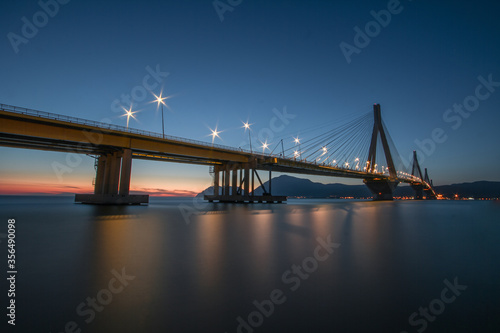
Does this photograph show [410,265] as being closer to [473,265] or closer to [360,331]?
[473,265]

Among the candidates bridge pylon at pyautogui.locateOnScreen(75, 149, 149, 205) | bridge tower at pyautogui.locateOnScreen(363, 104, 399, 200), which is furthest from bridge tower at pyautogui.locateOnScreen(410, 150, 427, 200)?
bridge pylon at pyautogui.locateOnScreen(75, 149, 149, 205)

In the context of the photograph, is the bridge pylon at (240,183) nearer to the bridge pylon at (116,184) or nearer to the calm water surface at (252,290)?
the bridge pylon at (116,184)

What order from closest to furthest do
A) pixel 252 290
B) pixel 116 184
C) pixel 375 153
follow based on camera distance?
pixel 252 290 → pixel 116 184 → pixel 375 153

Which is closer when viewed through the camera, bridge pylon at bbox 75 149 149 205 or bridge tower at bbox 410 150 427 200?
bridge pylon at bbox 75 149 149 205

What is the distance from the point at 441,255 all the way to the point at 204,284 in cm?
782

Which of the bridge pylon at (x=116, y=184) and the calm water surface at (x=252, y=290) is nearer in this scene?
the calm water surface at (x=252, y=290)

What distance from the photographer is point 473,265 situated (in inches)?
268

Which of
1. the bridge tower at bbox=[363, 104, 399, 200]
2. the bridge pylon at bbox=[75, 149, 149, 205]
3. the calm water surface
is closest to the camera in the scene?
the calm water surface

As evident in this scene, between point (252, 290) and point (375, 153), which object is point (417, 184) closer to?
point (375, 153)

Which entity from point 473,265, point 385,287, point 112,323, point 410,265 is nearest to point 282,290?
point 385,287

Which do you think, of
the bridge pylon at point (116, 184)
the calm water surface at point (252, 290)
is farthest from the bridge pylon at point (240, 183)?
the calm water surface at point (252, 290)

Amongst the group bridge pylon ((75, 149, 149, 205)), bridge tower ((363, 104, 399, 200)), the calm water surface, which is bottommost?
the calm water surface

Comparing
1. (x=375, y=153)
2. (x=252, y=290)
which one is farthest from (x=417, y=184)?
(x=252, y=290)

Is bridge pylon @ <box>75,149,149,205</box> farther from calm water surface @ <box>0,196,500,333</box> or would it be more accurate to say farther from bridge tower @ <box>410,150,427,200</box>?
bridge tower @ <box>410,150,427,200</box>
